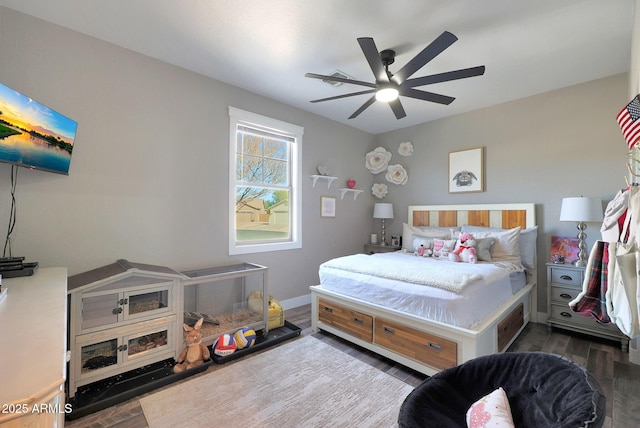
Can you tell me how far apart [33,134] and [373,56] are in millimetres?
2310

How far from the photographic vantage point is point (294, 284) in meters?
3.76

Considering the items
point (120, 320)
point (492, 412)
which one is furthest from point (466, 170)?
point (120, 320)

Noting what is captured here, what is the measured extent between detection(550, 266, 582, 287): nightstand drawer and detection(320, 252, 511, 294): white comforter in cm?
70

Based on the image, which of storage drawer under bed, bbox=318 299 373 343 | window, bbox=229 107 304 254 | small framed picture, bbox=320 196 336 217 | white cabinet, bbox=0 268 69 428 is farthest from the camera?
small framed picture, bbox=320 196 336 217

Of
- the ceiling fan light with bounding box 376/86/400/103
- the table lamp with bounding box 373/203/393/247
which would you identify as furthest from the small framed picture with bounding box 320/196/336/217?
the ceiling fan light with bounding box 376/86/400/103

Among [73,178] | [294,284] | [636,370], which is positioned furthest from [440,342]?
[73,178]

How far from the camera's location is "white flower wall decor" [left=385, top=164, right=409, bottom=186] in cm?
454

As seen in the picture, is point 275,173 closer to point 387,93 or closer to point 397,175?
point 387,93

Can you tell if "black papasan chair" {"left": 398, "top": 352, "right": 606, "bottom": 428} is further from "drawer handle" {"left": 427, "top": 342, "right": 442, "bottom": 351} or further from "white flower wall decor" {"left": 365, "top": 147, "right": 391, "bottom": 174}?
"white flower wall decor" {"left": 365, "top": 147, "right": 391, "bottom": 174}

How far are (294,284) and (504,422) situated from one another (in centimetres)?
293

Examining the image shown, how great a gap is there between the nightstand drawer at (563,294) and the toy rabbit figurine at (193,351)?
359cm

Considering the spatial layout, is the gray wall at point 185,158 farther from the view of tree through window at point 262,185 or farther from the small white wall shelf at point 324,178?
the view of tree through window at point 262,185

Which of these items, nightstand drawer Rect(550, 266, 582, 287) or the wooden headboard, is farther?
the wooden headboard

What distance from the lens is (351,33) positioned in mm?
2209
